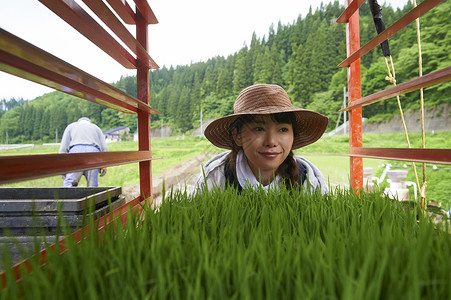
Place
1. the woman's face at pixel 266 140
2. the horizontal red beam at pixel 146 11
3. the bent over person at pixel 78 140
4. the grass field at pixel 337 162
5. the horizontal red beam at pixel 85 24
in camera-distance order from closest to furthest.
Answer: the horizontal red beam at pixel 85 24
the horizontal red beam at pixel 146 11
the woman's face at pixel 266 140
the bent over person at pixel 78 140
the grass field at pixel 337 162

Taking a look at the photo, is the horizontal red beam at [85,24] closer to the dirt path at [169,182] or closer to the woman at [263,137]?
the dirt path at [169,182]

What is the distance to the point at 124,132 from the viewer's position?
1638 inches

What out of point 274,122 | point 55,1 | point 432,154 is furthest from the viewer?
point 274,122

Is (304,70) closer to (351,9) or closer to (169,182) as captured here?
(169,182)


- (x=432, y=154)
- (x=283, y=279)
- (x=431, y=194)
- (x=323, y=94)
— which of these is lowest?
(x=431, y=194)

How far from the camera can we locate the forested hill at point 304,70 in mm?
20625

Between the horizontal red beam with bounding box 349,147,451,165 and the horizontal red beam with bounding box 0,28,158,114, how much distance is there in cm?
109

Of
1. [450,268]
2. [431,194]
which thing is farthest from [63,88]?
[431,194]

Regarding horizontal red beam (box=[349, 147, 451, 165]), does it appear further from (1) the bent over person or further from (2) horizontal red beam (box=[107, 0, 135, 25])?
(1) the bent over person

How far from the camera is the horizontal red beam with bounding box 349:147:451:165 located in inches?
32.8

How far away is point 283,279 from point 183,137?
3436 cm

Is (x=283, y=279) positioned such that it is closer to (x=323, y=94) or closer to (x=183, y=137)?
(x=323, y=94)

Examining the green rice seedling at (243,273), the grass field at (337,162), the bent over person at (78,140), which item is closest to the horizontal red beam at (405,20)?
the green rice seedling at (243,273)

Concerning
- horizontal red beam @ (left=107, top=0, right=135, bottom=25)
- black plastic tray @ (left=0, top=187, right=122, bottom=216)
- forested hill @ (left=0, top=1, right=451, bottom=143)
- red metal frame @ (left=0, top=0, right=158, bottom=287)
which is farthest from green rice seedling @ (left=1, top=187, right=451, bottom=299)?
forested hill @ (left=0, top=1, right=451, bottom=143)
